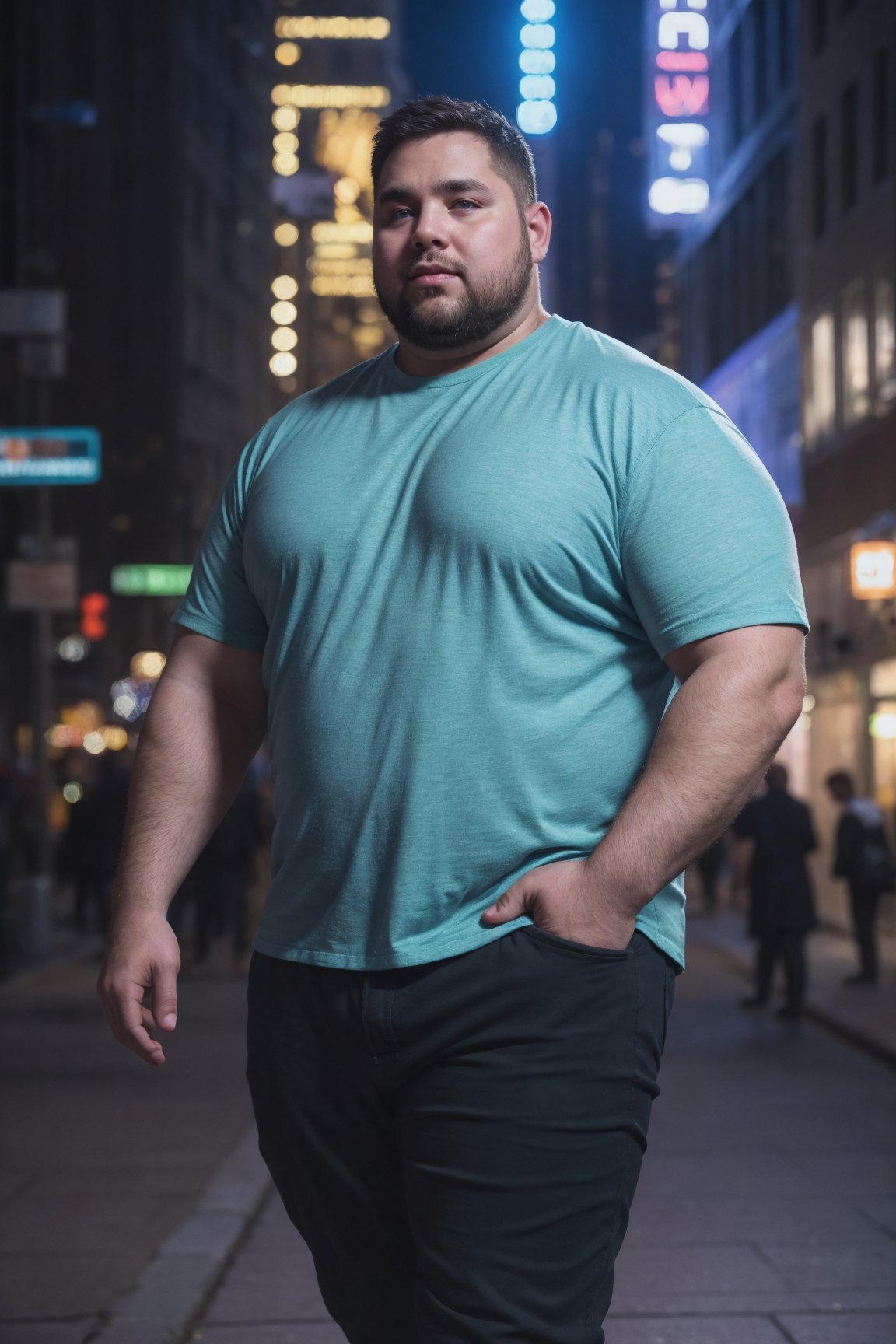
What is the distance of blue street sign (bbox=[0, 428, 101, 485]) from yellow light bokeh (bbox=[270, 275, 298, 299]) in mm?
89458

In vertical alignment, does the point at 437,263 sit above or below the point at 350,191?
below

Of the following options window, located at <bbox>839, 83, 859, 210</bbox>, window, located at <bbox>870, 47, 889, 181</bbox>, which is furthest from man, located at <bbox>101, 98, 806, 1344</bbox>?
window, located at <bbox>839, 83, 859, 210</bbox>

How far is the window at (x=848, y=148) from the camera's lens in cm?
2581

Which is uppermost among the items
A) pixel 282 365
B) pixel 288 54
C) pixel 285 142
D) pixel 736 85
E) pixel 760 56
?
pixel 288 54

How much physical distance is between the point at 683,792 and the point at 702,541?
32cm

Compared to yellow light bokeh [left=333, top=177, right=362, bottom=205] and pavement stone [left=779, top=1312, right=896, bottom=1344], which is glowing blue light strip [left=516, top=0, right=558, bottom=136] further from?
yellow light bokeh [left=333, top=177, right=362, bottom=205]

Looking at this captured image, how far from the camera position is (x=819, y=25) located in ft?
89.6

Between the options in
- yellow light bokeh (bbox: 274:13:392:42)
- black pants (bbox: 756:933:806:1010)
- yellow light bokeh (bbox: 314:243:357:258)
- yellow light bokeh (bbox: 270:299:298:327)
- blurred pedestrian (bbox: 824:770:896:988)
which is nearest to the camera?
black pants (bbox: 756:933:806:1010)

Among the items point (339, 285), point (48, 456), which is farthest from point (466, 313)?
point (339, 285)

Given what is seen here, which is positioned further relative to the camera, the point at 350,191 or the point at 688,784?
the point at 350,191

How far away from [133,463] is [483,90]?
15.3 metres

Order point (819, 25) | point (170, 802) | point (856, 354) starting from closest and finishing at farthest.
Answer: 1. point (170, 802)
2. point (856, 354)
3. point (819, 25)

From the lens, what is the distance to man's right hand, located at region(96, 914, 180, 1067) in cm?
266

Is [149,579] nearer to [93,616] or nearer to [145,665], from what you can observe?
[93,616]
